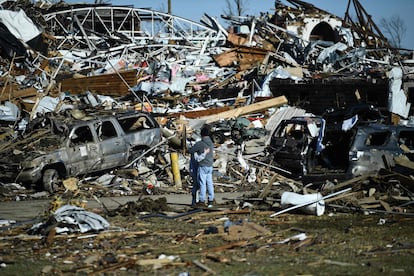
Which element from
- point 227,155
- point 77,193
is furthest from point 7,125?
point 227,155

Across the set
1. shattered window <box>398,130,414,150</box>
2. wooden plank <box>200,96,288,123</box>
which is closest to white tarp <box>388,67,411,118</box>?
wooden plank <box>200,96,288,123</box>

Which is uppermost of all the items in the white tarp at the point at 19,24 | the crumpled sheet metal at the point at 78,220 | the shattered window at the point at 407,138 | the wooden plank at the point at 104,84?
the white tarp at the point at 19,24

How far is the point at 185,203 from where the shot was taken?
1454 centimetres

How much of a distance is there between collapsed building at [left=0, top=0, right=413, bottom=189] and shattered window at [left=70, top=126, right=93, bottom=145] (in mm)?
2384

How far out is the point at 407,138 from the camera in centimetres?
1498

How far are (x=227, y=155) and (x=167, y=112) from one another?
4.99 m

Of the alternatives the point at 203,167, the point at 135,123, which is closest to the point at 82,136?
the point at 135,123

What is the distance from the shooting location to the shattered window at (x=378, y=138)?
1480cm

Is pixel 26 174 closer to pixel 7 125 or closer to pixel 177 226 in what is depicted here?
pixel 7 125

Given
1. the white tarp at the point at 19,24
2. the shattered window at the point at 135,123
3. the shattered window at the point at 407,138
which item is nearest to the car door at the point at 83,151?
the shattered window at the point at 135,123

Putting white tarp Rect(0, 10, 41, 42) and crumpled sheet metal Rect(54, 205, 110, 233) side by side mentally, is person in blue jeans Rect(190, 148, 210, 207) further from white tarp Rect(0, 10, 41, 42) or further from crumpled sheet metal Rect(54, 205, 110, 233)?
white tarp Rect(0, 10, 41, 42)

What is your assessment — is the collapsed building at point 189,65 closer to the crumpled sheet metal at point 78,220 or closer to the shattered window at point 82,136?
the shattered window at point 82,136

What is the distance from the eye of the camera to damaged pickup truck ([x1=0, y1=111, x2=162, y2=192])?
1669 cm

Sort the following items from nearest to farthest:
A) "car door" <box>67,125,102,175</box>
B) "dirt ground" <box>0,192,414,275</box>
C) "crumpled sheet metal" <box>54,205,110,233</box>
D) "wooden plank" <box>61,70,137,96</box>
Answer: "dirt ground" <box>0,192,414,275</box>
"crumpled sheet metal" <box>54,205,110,233</box>
"car door" <box>67,125,102,175</box>
"wooden plank" <box>61,70,137,96</box>
